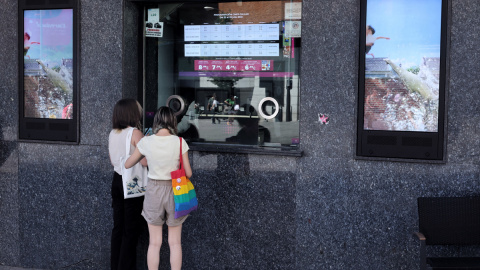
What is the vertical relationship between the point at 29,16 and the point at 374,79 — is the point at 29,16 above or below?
above

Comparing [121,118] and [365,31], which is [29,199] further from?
[365,31]

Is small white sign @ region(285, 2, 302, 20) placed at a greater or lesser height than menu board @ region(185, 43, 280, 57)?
greater

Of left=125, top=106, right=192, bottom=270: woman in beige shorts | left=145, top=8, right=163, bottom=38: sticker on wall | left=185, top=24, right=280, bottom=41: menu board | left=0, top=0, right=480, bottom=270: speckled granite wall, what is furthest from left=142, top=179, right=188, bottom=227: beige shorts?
left=145, top=8, right=163, bottom=38: sticker on wall

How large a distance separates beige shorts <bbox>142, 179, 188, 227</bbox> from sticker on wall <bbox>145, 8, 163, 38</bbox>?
189 centimetres

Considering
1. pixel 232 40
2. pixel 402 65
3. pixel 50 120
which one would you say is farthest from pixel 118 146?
pixel 402 65

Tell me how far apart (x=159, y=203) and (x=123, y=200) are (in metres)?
0.69

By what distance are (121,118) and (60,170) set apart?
4.57ft

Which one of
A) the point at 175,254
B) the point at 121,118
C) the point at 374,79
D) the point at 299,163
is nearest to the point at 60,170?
the point at 121,118

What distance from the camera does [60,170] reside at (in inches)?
253

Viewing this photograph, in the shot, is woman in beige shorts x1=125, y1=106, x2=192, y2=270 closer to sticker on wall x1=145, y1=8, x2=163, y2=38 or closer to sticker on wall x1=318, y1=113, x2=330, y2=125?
sticker on wall x1=318, y1=113, x2=330, y2=125

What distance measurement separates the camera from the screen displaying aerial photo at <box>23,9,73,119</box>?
6391 millimetres

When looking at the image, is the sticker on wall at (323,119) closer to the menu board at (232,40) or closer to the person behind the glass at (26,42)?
the menu board at (232,40)

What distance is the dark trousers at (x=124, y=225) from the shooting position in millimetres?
5566

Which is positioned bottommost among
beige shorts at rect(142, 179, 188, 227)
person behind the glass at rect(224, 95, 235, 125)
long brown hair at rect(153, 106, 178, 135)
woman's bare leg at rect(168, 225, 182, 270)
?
woman's bare leg at rect(168, 225, 182, 270)
